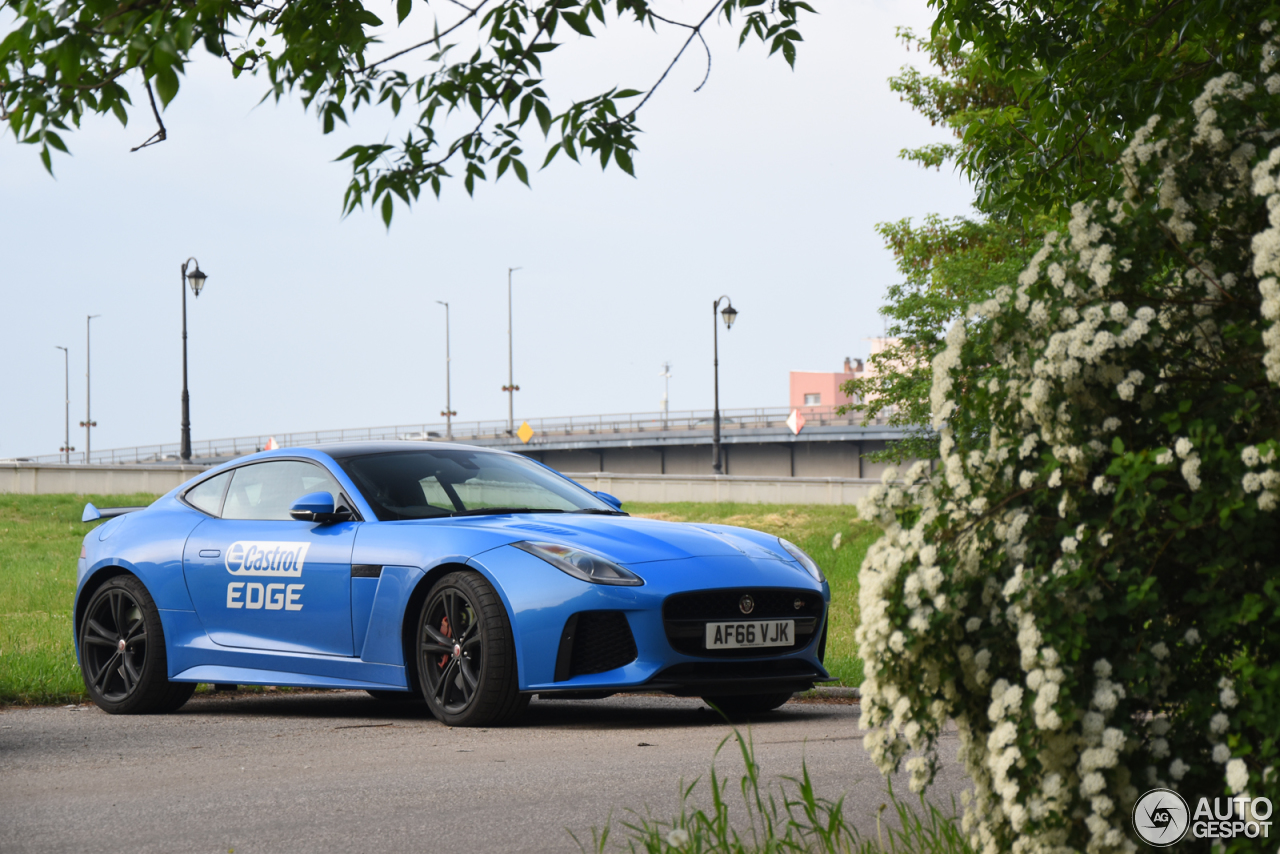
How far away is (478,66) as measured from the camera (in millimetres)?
5566

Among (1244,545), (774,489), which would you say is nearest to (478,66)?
(1244,545)

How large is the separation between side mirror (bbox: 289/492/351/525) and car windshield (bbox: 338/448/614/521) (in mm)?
191

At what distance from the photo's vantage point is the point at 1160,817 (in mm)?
2893

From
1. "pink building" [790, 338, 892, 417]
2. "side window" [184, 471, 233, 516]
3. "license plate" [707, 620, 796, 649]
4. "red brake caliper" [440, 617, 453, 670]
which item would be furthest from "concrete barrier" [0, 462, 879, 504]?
"pink building" [790, 338, 892, 417]

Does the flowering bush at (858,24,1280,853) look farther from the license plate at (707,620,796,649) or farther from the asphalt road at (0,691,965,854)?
the license plate at (707,620,796,649)

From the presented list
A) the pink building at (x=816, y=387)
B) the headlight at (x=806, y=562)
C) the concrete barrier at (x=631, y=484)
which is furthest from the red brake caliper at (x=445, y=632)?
the pink building at (x=816, y=387)

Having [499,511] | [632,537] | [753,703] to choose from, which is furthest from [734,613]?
[499,511]

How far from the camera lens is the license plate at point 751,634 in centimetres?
673

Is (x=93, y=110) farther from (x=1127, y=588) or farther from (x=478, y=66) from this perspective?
A: (x=1127, y=588)

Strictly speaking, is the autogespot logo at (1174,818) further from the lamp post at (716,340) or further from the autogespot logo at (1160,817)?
the lamp post at (716,340)

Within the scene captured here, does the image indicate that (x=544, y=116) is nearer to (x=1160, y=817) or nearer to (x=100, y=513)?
(x=1160, y=817)

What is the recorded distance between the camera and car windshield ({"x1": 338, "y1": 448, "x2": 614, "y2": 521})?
769 cm

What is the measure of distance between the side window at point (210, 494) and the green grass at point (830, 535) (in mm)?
3702

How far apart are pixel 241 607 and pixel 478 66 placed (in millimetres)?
3728
